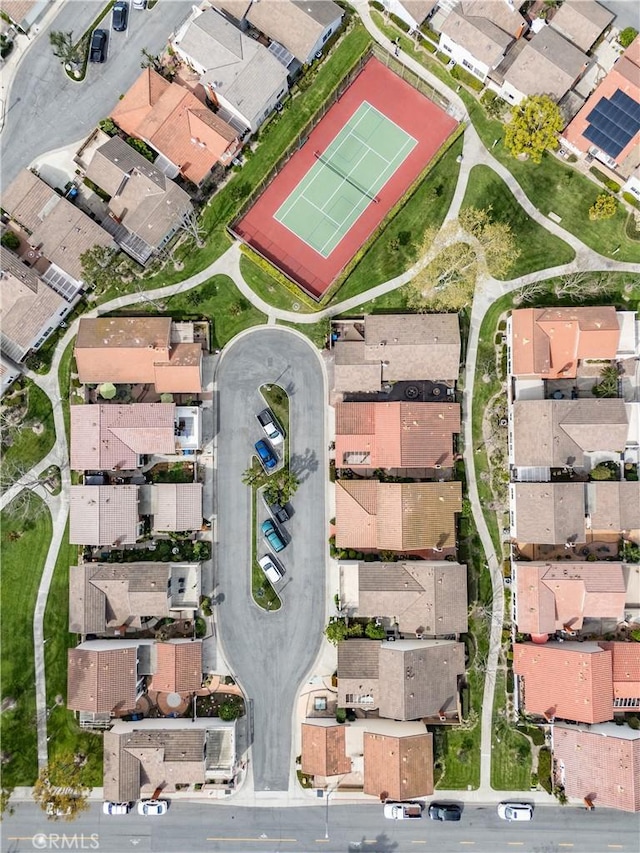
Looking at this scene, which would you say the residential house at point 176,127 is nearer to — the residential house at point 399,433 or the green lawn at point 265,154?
the green lawn at point 265,154

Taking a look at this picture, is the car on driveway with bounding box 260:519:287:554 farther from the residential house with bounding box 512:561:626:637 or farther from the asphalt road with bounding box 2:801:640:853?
the asphalt road with bounding box 2:801:640:853

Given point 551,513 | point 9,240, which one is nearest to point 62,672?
point 9,240

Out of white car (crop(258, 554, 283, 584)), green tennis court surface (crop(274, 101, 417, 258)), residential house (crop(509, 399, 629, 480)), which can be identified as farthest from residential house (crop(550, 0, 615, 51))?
white car (crop(258, 554, 283, 584))

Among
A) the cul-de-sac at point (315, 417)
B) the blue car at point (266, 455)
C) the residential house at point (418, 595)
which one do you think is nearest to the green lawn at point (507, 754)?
the cul-de-sac at point (315, 417)

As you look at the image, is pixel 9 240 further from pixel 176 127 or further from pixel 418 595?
pixel 418 595

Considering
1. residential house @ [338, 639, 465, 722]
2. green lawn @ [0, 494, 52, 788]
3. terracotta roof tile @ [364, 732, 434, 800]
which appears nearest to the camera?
terracotta roof tile @ [364, 732, 434, 800]

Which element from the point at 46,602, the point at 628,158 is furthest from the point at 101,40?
the point at 46,602

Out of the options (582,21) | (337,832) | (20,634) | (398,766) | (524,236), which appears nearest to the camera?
(398,766)
